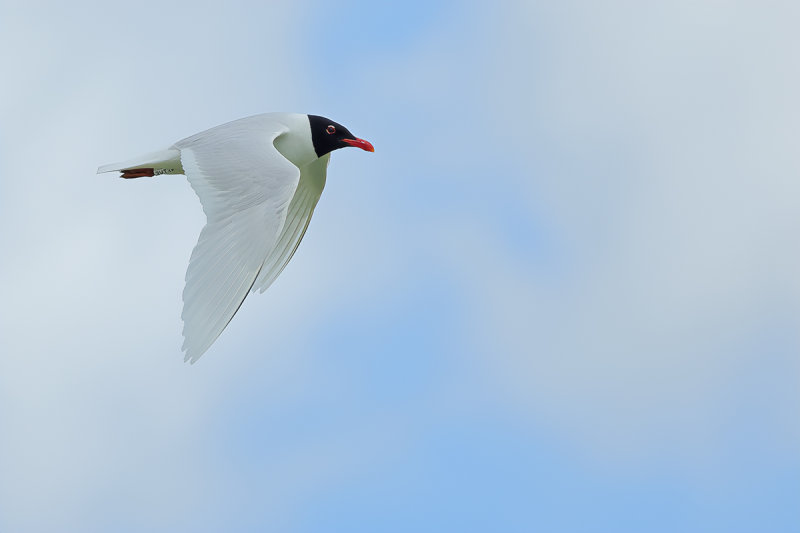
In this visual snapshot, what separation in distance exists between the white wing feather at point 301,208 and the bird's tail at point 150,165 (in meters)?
1.09

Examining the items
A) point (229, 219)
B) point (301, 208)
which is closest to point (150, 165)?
point (301, 208)

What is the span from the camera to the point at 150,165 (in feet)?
32.1

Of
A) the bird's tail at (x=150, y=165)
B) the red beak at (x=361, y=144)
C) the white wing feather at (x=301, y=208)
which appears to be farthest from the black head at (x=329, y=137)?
the bird's tail at (x=150, y=165)

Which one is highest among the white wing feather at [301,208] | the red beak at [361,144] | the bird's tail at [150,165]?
the bird's tail at [150,165]

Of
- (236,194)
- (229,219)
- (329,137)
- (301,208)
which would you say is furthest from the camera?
(301,208)

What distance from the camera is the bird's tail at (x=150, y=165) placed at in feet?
31.7

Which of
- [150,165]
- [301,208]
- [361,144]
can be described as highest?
[150,165]

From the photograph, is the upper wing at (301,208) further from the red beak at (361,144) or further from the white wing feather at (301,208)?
the red beak at (361,144)

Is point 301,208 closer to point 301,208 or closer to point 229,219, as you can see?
point 301,208

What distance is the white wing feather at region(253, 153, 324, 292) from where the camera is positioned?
10484 millimetres

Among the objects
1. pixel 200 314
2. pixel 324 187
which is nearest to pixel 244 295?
pixel 200 314

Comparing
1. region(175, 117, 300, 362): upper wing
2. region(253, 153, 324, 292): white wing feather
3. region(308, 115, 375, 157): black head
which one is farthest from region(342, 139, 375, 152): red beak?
region(175, 117, 300, 362): upper wing

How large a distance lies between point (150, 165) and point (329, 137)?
5.14ft

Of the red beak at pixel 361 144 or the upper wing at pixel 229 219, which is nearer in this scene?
the upper wing at pixel 229 219
